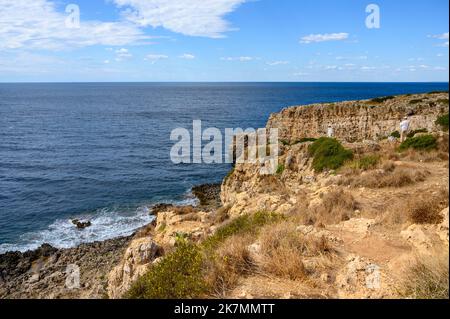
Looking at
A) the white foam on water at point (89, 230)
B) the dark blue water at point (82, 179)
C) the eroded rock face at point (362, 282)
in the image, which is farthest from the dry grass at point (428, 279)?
the dark blue water at point (82, 179)

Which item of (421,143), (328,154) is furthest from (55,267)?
(421,143)

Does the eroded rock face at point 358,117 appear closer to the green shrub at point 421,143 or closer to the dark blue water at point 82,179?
the green shrub at point 421,143

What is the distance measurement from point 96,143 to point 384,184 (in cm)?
4974

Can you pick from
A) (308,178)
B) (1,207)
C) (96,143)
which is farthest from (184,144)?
(308,178)

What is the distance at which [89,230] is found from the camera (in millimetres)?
27422

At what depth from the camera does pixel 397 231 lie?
8609 mm

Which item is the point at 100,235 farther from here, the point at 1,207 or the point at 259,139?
the point at 259,139

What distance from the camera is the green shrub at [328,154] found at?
65.2 ft

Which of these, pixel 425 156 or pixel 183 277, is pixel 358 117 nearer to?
pixel 425 156

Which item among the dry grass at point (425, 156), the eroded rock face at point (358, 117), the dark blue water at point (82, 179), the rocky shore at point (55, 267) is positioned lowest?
the rocky shore at point (55, 267)

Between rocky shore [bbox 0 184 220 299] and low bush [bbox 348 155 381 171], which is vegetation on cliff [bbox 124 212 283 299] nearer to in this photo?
rocky shore [bbox 0 184 220 299]

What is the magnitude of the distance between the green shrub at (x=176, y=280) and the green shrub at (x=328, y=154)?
13.9 m

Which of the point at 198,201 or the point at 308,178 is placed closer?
the point at 308,178

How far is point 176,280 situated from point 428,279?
407 centimetres
